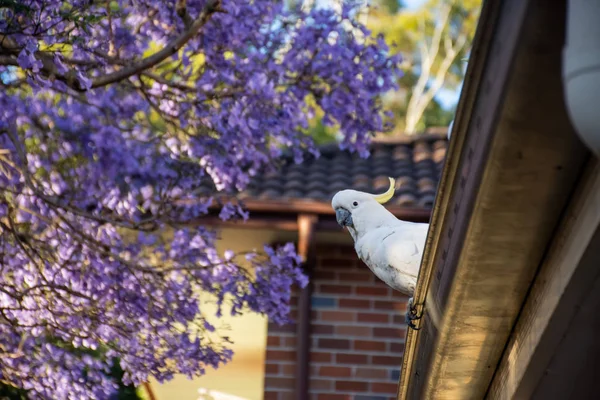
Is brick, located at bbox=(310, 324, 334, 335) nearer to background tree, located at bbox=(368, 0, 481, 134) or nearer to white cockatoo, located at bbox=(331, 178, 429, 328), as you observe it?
white cockatoo, located at bbox=(331, 178, 429, 328)

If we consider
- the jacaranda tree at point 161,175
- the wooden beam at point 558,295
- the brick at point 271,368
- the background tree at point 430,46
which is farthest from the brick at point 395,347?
the background tree at point 430,46

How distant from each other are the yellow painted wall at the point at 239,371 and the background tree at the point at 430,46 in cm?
1490

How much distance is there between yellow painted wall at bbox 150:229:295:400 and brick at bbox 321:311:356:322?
2.18ft

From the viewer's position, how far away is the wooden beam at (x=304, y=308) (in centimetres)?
589

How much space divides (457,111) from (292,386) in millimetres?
4810

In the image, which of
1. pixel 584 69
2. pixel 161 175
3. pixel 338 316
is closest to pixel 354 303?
pixel 338 316

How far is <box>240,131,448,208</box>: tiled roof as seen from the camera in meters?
6.33

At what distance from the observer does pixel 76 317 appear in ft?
13.2

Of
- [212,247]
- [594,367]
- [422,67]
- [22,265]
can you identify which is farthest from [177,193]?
[422,67]

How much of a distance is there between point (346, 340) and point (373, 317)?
26 centimetres

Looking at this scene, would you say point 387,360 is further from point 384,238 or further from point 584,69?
point 584,69

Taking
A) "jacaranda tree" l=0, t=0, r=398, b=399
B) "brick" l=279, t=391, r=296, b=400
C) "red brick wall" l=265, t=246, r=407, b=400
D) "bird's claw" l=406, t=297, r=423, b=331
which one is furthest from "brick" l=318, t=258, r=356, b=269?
"bird's claw" l=406, t=297, r=423, b=331

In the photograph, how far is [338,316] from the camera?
20.6 feet

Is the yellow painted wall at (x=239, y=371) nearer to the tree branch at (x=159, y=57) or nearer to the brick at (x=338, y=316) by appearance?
the brick at (x=338, y=316)
